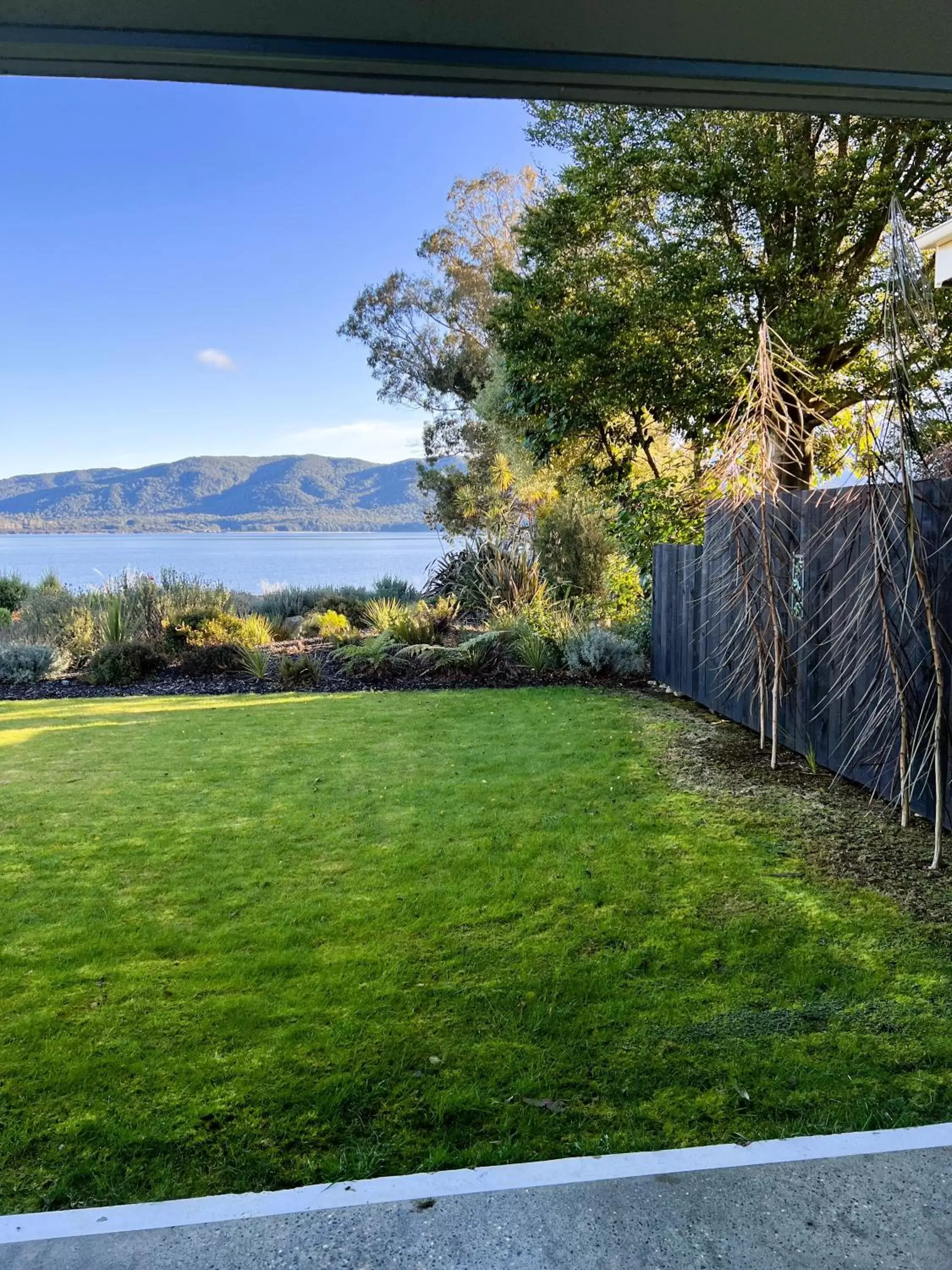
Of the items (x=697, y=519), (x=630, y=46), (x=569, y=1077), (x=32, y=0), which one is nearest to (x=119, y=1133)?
(x=569, y=1077)

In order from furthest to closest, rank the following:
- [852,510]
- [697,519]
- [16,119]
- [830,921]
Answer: [16,119] → [697,519] → [852,510] → [830,921]

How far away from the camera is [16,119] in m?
16.4

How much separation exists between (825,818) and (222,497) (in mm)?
39523

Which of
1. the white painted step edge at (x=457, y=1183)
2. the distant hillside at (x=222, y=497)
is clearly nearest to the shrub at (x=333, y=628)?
the white painted step edge at (x=457, y=1183)

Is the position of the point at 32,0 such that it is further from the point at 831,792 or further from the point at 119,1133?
the point at 831,792

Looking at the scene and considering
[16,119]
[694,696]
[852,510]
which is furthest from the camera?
[16,119]

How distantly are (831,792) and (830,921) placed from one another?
163 cm

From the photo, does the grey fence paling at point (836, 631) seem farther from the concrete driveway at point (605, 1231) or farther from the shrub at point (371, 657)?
the shrub at point (371, 657)

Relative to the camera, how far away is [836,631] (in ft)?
14.7

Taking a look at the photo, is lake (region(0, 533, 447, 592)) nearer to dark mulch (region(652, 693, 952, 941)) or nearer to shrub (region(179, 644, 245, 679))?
shrub (region(179, 644, 245, 679))

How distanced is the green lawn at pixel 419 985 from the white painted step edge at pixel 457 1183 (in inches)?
3.9

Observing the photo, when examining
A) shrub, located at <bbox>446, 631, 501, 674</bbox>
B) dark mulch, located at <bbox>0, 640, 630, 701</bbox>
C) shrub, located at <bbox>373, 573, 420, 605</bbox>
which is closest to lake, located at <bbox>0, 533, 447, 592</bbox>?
shrub, located at <bbox>373, 573, 420, 605</bbox>

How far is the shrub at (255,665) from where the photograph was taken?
859 centimetres

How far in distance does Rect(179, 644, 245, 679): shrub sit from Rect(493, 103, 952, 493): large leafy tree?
182 inches
